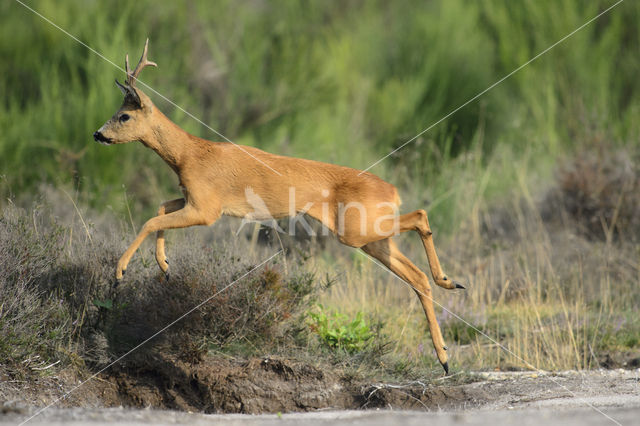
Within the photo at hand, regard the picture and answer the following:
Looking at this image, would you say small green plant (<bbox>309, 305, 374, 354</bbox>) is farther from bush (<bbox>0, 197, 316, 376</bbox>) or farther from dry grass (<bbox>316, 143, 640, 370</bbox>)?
dry grass (<bbox>316, 143, 640, 370</bbox>)

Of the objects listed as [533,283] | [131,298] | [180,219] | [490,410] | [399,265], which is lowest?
[490,410]

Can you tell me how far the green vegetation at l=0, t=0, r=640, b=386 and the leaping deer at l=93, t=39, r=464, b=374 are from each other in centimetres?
109

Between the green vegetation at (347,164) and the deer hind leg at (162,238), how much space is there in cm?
80

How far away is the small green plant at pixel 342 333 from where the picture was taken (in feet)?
24.1

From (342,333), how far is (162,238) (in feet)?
6.72

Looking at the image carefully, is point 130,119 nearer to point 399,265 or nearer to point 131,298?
point 131,298

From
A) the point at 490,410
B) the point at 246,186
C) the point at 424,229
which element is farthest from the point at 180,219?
the point at 490,410

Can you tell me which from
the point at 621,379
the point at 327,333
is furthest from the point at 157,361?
the point at 621,379

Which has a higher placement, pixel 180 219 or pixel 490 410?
pixel 180 219

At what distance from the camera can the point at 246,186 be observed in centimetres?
632

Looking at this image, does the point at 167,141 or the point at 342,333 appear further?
the point at 342,333

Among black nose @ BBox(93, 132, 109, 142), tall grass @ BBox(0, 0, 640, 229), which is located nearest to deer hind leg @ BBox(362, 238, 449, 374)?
black nose @ BBox(93, 132, 109, 142)

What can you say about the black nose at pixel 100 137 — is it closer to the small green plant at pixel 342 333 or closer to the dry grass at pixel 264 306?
the dry grass at pixel 264 306

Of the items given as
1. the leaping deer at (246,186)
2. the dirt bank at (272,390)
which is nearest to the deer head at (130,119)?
the leaping deer at (246,186)
